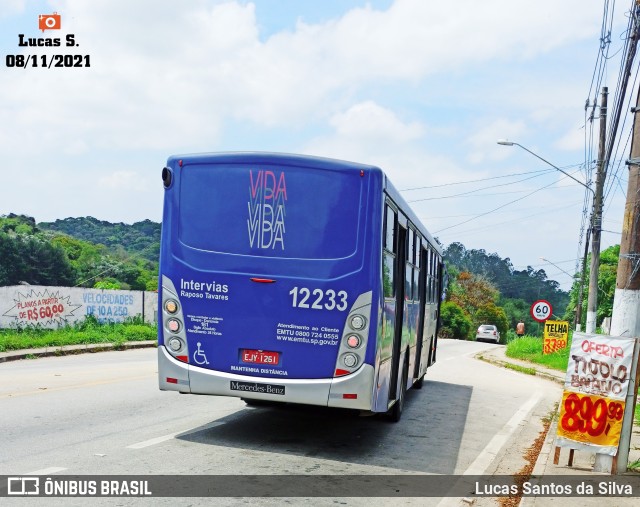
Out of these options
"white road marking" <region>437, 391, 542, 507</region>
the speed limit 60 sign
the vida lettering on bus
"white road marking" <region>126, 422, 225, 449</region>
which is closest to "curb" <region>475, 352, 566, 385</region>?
the speed limit 60 sign

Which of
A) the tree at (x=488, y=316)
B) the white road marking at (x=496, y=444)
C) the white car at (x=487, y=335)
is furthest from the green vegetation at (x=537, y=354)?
the tree at (x=488, y=316)

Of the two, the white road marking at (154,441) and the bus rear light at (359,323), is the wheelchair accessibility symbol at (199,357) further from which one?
the bus rear light at (359,323)

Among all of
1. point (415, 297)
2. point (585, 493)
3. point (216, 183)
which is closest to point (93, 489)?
point (216, 183)

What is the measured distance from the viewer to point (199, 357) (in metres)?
9.12

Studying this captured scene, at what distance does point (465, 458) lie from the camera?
9922mm

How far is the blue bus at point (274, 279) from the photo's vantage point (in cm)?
881

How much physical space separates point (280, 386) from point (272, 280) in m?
1.19

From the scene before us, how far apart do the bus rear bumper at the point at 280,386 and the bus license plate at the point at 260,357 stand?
0.19 m

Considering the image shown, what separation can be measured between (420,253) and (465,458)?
15.2ft

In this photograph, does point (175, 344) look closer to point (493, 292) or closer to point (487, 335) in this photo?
point (487, 335)

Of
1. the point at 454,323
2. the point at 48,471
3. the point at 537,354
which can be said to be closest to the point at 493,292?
the point at 454,323

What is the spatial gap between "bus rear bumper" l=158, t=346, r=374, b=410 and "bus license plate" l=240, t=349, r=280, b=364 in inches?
7.4

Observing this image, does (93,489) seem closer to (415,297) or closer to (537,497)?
(537,497)

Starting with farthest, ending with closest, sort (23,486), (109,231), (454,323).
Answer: (109,231) → (454,323) → (23,486)
